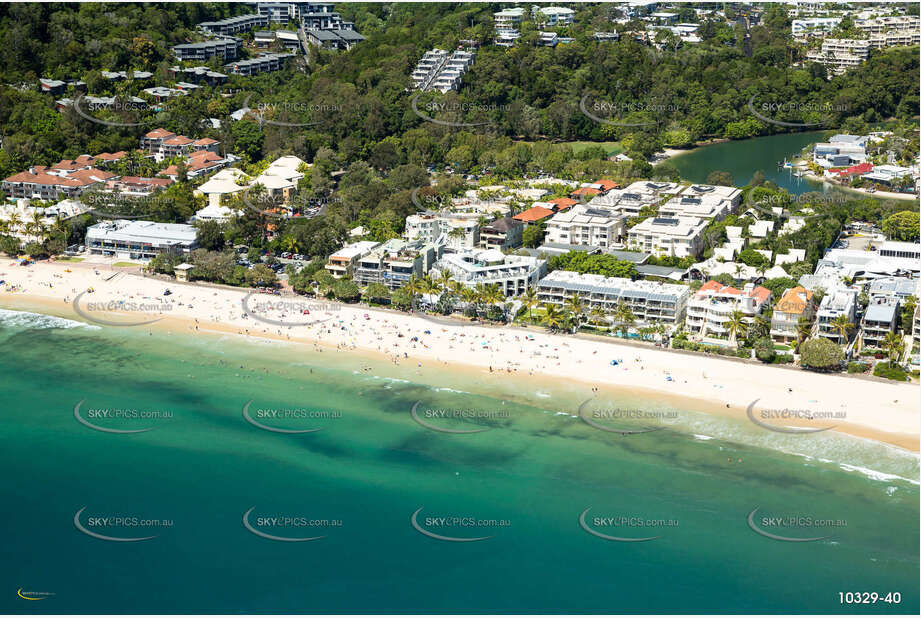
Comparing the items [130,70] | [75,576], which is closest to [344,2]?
[130,70]

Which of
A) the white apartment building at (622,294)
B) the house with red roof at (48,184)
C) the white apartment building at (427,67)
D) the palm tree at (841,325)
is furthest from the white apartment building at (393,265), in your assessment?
the white apartment building at (427,67)

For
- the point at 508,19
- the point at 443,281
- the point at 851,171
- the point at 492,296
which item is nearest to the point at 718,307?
the point at 492,296

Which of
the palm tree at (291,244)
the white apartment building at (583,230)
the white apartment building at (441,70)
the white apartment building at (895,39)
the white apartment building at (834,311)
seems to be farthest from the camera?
the white apartment building at (895,39)

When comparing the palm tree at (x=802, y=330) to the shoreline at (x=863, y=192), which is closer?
the palm tree at (x=802, y=330)

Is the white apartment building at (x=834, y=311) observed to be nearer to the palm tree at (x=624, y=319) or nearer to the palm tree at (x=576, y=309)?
the palm tree at (x=624, y=319)

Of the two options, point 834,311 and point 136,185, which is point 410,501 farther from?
point 136,185

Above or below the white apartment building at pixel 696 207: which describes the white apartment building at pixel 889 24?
above
